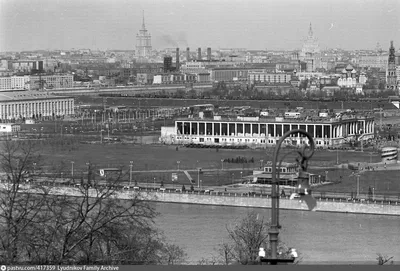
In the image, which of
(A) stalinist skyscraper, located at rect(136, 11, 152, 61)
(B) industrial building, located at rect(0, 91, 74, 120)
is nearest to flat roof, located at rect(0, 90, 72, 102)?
(B) industrial building, located at rect(0, 91, 74, 120)

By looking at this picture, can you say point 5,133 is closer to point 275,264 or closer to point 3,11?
point 3,11

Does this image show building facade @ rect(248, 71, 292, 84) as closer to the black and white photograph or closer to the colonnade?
the black and white photograph

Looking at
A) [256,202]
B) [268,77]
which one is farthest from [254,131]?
[268,77]

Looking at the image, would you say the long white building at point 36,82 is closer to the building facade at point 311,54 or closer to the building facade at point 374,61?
the building facade at point 311,54

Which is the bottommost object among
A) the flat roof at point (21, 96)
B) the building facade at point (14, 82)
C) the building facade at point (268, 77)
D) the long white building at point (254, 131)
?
the building facade at point (268, 77)

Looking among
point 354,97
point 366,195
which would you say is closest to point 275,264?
point 366,195

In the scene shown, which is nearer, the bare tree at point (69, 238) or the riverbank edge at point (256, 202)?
the bare tree at point (69, 238)

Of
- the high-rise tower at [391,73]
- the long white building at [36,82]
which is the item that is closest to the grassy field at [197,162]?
the long white building at [36,82]
